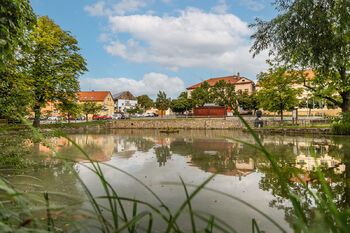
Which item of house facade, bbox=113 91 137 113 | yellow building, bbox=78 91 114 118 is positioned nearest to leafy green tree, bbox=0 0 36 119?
yellow building, bbox=78 91 114 118

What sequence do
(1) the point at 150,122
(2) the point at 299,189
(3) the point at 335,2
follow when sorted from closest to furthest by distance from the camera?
1. (2) the point at 299,189
2. (3) the point at 335,2
3. (1) the point at 150,122

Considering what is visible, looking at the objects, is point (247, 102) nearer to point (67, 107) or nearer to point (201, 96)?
point (201, 96)

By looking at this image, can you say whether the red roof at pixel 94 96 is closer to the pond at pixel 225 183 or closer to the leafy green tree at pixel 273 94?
the leafy green tree at pixel 273 94

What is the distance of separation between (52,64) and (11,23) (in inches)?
733

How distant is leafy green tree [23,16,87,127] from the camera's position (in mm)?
17719

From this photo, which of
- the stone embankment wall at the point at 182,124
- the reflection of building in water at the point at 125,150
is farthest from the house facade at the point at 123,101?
the reflection of building in water at the point at 125,150

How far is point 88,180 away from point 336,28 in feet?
30.6

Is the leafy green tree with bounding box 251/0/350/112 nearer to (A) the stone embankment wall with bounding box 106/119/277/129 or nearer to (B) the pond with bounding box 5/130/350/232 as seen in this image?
(B) the pond with bounding box 5/130/350/232

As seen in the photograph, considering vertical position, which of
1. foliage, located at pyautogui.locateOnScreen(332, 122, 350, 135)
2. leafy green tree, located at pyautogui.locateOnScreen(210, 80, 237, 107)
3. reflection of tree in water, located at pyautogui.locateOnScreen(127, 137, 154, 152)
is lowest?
reflection of tree in water, located at pyautogui.locateOnScreen(127, 137, 154, 152)

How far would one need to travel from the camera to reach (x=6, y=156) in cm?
526

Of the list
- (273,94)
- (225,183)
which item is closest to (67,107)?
(225,183)

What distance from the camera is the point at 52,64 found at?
19234 mm

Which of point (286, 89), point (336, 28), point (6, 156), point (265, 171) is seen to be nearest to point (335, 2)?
point (336, 28)

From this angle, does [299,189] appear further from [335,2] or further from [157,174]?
[335,2]
